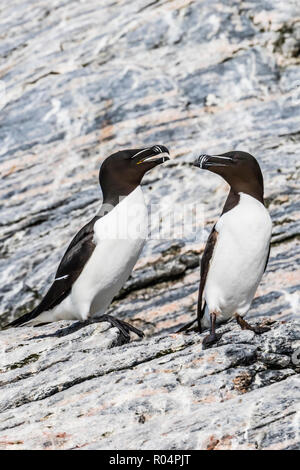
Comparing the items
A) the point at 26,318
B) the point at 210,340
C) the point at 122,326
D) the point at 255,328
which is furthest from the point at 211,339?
the point at 26,318

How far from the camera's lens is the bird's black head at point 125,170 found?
8.01m

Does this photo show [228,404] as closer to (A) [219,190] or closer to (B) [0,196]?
(A) [219,190]

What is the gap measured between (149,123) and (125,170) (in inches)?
153

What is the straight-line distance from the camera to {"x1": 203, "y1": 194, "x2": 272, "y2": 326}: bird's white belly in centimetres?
719

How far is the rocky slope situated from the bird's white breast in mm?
621

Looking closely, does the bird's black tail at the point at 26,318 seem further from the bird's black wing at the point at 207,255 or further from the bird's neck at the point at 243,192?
the bird's neck at the point at 243,192

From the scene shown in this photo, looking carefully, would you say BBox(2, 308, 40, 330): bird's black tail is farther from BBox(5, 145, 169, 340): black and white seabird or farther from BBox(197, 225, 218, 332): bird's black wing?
BBox(197, 225, 218, 332): bird's black wing

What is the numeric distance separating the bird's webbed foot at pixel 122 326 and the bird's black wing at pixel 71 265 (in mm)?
449

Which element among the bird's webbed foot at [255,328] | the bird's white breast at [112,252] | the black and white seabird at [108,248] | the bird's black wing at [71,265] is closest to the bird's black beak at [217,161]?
the black and white seabird at [108,248]

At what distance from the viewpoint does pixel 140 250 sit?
786 centimetres

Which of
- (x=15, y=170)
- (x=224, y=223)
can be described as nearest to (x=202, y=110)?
(x=15, y=170)

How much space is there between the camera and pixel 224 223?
734 centimetres

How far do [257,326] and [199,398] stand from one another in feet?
4.61

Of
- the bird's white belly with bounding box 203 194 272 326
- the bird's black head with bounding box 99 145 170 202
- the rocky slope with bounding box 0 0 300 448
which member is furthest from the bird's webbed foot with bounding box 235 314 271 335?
the rocky slope with bounding box 0 0 300 448
